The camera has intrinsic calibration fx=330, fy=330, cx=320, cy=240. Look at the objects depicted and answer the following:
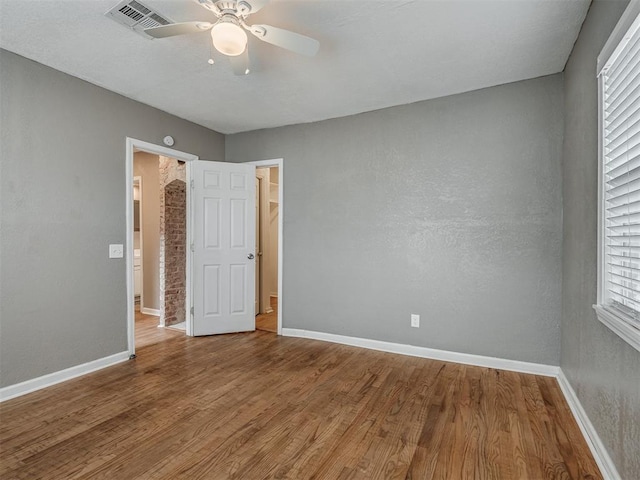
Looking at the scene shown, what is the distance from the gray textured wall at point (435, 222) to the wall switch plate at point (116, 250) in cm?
179

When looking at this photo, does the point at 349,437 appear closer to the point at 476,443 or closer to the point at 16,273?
the point at 476,443

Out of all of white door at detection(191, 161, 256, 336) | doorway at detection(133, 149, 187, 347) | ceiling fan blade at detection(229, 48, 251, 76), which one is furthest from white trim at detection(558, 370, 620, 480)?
doorway at detection(133, 149, 187, 347)

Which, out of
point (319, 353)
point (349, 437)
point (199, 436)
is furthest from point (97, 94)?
point (349, 437)

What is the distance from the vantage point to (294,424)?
7.14 feet

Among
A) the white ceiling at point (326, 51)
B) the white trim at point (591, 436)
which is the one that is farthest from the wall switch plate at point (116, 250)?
the white trim at point (591, 436)

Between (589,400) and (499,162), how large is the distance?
201cm

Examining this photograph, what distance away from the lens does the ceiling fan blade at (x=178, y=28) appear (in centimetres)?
186

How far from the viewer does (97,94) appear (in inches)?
122

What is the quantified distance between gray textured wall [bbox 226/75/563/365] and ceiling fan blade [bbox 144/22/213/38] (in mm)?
2177

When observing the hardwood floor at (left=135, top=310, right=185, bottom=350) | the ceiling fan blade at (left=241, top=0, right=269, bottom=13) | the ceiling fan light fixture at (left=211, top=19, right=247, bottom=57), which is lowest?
the hardwood floor at (left=135, top=310, right=185, bottom=350)

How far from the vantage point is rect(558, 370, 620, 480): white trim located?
1.64 m

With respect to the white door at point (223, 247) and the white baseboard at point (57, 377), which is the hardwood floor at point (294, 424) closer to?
the white baseboard at point (57, 377)

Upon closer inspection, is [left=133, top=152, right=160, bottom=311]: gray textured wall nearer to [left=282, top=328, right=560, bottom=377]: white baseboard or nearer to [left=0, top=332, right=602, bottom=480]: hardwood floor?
[left=0, top=332, right=602, bottom=480]: hardwood floor

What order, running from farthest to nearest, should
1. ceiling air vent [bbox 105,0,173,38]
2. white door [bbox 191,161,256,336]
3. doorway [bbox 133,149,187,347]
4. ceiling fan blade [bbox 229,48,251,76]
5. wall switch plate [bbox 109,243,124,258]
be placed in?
doorway [bbox 133,149,187,347] → white door [bbox 191,161,256,336] → wall switch plate [bbox 109,243,124,258] → ceiling fan blade [bbox 229,48,251,76] → ceiling air vent [bbox 105,0,173,38]
